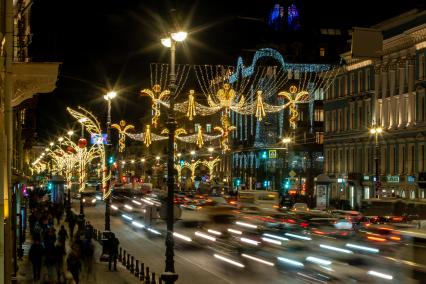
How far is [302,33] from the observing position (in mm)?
112938

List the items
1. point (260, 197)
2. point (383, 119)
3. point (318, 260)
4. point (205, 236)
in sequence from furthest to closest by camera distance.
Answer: point (383, 119)
point (260, 197)
point (205, 236)
point (318, 260)

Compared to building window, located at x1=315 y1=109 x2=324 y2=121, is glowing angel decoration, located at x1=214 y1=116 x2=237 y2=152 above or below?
below

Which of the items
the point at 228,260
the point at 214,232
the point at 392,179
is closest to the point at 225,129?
the point at 392,179

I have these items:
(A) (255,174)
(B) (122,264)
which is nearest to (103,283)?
(B) (122,264)

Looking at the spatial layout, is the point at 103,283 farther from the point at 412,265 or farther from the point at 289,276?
the point at 412,265

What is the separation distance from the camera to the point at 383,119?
6762 cm

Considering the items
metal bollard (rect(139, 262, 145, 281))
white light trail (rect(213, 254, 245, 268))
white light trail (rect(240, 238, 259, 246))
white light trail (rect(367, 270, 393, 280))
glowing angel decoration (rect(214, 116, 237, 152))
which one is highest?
glowing angel decoration (rect(214, 116, 237, 152))

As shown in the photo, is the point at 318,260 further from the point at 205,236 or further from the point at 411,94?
the point at 411,94

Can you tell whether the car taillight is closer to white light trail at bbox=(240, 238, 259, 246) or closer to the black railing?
white light trail at bbox=(240, 238, 259, 246)

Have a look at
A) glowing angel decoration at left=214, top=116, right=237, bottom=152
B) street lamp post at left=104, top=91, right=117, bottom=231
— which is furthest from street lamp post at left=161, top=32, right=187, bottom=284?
glowing angel decoration at left=214, top=116, right=237, bottom=152

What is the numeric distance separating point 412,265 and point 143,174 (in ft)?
516

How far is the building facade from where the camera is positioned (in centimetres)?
6103

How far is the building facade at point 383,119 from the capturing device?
200 ft

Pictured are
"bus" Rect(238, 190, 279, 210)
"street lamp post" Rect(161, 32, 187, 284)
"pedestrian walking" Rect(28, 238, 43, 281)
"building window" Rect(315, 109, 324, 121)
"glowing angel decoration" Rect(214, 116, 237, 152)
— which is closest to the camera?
"street lamp post" Rect(161, 32, 187, 284)
